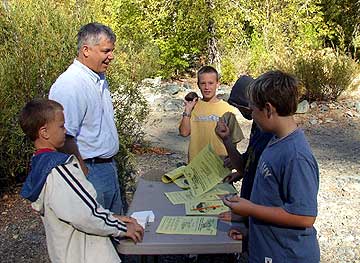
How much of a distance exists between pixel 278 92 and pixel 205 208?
1.03m

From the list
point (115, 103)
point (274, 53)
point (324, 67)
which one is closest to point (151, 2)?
point (274, 53)

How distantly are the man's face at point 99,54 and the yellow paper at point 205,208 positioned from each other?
1000 mm

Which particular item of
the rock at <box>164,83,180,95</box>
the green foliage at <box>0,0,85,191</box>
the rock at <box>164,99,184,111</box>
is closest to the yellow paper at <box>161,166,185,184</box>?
the green foliage at <box>0,0,85,191</box>

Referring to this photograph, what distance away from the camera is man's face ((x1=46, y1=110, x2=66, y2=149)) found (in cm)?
228

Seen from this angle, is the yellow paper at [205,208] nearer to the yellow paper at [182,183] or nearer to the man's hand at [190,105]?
the yellow paper at [182,183]

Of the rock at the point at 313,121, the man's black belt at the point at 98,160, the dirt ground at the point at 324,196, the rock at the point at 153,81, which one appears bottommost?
the dirt ground at the point at 324,196

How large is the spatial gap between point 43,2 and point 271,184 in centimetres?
523

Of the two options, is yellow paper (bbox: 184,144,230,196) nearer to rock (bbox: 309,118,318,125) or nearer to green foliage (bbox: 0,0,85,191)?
green foliage (bbox: 0,0,85,191)

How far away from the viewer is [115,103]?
625 centimetres

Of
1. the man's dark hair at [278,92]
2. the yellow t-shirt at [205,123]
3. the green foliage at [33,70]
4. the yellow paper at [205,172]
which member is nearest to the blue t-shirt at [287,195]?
the man's dark hair at [278,92]

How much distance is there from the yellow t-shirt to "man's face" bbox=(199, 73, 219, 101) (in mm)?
74

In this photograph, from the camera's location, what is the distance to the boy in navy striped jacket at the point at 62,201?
6.99 ft

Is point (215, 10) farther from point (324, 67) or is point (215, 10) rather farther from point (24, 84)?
point (24, 84)

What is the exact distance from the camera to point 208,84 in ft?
13.0
